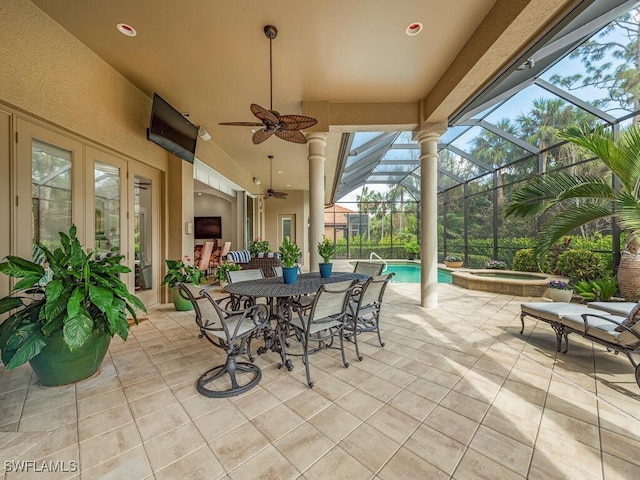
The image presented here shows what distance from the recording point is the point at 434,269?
442 cm

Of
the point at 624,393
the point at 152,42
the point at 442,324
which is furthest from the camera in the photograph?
the point at 442,324

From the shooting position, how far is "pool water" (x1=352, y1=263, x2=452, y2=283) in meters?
8.52

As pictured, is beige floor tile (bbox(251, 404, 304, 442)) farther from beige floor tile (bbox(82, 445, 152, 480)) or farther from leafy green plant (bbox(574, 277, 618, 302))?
leafy green plant (bbox(574, 277, 618, 302))

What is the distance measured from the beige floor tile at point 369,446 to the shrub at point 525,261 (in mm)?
6892

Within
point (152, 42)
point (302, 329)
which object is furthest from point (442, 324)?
point (152, 42)

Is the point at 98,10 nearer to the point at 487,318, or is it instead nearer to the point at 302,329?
the point at 302,329

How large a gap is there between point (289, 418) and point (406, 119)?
4.28m

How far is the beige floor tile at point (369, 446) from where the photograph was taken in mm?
1374

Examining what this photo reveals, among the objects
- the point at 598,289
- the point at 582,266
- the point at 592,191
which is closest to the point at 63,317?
the point at 592,191

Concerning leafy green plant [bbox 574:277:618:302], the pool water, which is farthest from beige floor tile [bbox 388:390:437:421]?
the pool water

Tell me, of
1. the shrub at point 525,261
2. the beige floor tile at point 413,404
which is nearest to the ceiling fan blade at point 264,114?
the beige floor tile at point 413,404

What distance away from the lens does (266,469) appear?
1329 millimetres

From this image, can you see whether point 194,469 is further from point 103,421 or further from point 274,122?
point 274,122

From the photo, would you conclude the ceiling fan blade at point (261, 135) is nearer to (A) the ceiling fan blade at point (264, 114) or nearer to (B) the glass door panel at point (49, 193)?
(A) the ceiling fan blade at point (264, 114)
